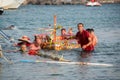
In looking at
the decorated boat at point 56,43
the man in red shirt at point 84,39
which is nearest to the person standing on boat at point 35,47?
the decorated boat at point 56,43

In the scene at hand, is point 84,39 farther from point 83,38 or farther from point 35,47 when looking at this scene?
point 35,47

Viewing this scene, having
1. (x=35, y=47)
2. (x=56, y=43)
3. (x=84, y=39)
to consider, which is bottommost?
(x=56, y=43)

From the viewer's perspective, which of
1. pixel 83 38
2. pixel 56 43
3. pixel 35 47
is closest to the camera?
pixel 83 38

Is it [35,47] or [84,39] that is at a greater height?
[84,39]

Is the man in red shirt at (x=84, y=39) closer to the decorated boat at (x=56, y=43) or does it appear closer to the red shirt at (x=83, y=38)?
the red shirt at (x=83, y=38)

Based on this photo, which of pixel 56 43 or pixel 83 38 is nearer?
pixel 83 38

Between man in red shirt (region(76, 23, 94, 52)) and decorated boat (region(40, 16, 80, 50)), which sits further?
decorated boat (region(40, 16, 80, 50))

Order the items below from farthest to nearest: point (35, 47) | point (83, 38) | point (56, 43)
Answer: point (56, 43) → point (35, 47) → point (83, 38)

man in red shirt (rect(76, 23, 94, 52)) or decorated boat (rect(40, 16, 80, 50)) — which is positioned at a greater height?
man in red shirt (rect(76, 23, 94, 52))

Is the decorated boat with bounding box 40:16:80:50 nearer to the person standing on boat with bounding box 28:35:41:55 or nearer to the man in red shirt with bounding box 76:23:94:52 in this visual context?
the person standing on boat with bounding box 28:35:41:55

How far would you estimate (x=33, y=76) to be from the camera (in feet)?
94.3

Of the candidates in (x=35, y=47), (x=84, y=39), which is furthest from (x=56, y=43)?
(x=84, y=39)

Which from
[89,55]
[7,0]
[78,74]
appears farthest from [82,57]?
[7,0]

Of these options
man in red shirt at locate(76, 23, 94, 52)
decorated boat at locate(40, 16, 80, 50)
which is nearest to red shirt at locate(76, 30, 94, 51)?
man in red shirt at locate(76, 23, 94, 52)
